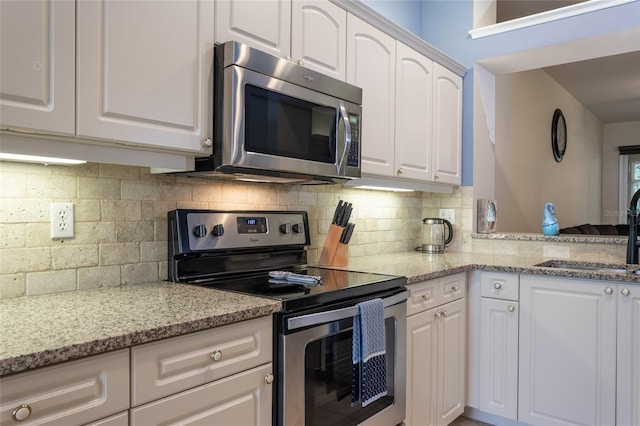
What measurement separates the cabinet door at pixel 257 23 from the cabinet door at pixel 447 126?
1.35 meters

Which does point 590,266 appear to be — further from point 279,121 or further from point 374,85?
point 279,121

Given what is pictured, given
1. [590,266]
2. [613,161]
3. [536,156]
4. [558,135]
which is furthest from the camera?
[613,161]

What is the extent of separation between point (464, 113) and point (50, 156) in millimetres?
2685

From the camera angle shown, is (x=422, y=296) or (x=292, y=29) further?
(x=422, y=296)

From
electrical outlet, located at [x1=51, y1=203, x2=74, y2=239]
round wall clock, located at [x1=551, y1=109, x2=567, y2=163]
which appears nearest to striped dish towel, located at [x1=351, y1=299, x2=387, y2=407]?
electrical outlet, located at [x1=51, y1=203, x2=74, y2=239]

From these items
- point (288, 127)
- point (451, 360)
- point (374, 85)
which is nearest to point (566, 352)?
point (451, 360)

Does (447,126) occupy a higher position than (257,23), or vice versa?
(257,23)

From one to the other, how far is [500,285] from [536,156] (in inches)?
108

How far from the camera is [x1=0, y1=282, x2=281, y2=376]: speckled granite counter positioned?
36.7 inches

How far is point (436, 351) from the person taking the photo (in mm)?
2307

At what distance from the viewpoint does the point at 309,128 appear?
6.14 feet

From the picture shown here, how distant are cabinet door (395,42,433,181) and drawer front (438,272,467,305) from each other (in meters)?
0.61

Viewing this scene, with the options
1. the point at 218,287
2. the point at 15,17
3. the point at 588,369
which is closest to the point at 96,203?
the point at 218,287

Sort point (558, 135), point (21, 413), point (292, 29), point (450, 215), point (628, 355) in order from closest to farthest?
point (21, 413) → point (292, 29) → point (628, 355) → point (450, 215) → point (558, 135)
